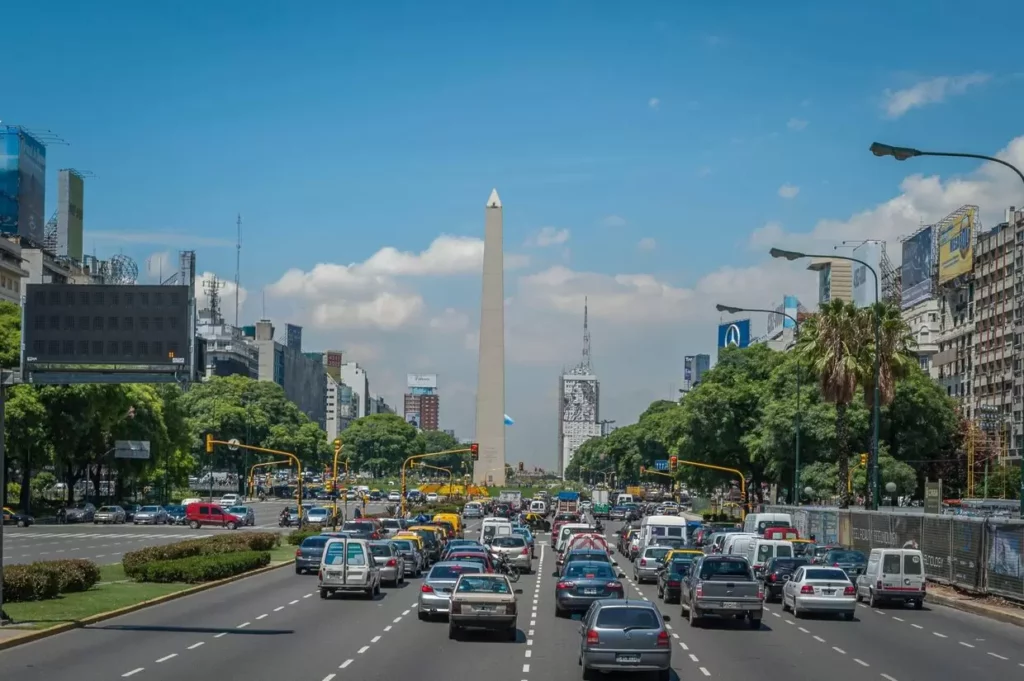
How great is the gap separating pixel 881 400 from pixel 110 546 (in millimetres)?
36527

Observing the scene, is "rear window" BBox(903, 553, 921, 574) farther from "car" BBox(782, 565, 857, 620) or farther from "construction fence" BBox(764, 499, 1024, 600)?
"car" BBox(782, 565, 857, 620)

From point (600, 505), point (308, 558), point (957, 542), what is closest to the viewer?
point (957, 542)

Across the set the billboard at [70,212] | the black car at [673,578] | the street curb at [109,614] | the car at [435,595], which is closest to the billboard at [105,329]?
the street curb at [109,614]

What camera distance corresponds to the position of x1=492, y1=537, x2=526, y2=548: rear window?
47.9 m

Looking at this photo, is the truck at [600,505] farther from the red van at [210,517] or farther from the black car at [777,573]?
the black car at [777,573]

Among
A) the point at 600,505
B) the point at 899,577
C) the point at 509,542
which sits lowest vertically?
the point at 600,505

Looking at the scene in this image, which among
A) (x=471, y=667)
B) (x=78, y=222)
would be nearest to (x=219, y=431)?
(x=78, y=222)

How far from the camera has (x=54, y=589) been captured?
98.1 ft

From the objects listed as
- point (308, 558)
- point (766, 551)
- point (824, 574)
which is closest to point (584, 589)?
point (824, 574)

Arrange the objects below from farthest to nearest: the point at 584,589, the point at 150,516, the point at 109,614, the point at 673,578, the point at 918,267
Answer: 1. the point at 918,267
2. the point at 150,516
3. the point at 673,578
4. the point at 584,589
5. the point at 109,614

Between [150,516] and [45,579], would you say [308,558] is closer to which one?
[45,579]

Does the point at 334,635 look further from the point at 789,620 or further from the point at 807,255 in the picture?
the point at 807,255

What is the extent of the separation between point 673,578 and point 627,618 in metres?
15.6

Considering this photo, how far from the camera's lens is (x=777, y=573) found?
37844 mm
